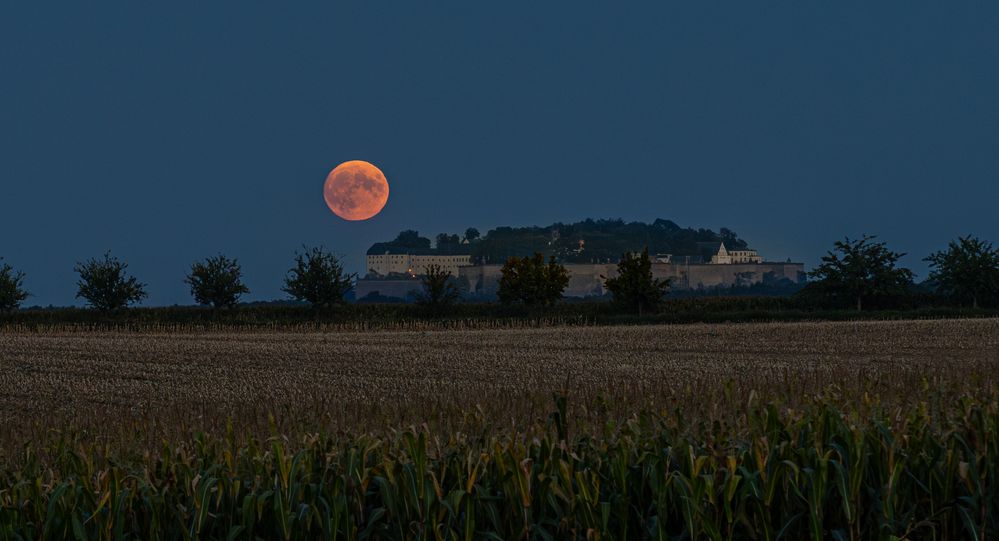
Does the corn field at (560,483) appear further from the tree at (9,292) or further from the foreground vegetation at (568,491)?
the tree at (9,292)

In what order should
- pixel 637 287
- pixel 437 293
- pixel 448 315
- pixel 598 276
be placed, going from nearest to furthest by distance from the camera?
pixel 448 315
pixel 437 293
pixel 637 287
pixel 598 276

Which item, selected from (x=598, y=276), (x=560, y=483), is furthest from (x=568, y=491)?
(x=598, y=276)

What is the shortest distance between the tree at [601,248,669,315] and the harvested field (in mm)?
19893

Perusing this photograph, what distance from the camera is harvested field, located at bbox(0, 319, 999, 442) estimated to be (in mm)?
16812

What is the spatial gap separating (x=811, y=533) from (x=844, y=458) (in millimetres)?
831

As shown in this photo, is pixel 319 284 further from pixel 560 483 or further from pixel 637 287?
pixel 560 483

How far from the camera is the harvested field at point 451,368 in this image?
16812 millimetres

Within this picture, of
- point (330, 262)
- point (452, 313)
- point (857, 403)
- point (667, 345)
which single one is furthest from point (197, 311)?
point (857, 403)

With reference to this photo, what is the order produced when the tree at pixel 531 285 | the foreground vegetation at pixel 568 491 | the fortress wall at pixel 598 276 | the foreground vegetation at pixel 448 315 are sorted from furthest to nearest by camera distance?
the fortress wall at pixel 598 276
the tree at pixel 531 285
the foreground vegetation at pixel 448 315
the foreground vegetation at pixel 568 491

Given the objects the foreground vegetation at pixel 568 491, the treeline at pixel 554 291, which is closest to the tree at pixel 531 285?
the treeline at pixel 554 291

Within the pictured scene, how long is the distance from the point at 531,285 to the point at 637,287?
816 centimetres

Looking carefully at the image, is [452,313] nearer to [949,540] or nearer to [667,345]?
[667,345]

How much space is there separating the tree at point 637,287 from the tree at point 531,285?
519cm

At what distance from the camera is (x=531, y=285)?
76.0 m
